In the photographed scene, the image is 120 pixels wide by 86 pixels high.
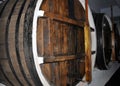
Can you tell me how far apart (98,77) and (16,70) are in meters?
1.64

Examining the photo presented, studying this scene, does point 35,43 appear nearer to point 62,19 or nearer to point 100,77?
point 62,19

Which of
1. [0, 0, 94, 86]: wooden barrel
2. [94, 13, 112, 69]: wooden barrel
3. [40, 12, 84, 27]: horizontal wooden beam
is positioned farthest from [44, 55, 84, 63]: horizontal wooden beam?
[94, 13, 112, 69]: wooden barrel

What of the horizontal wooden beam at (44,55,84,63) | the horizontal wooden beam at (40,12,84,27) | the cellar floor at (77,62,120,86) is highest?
the horizontal wooden beam at (40,12,84,27)

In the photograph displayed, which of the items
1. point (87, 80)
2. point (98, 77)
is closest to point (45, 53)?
point (87, 80)

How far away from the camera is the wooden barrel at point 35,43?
105cm

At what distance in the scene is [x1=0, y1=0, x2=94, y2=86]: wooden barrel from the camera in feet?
3.45

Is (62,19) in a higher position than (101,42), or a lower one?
higher

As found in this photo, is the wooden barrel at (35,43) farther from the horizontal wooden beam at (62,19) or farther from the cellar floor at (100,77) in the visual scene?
the cellar floor at (100,77)

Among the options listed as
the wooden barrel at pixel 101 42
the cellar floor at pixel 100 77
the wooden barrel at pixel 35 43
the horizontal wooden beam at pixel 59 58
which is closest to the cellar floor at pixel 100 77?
A: the cellar floor at pixel 100 77

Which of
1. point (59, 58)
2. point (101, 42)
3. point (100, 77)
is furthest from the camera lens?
point (100, 77)

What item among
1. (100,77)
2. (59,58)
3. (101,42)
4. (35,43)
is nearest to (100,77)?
(100,77)

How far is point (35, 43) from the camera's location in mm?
1038

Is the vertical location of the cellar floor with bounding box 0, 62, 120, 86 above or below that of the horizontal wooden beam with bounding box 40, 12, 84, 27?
below

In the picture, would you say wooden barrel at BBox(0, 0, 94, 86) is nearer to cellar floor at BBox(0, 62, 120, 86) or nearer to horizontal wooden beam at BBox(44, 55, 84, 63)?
horizontal wooden beam at BBox(44, 55, 84, 63)
